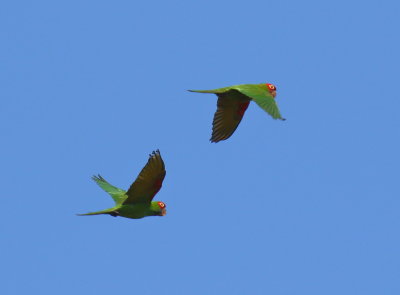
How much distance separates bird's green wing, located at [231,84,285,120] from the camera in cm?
3412

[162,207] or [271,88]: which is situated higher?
[271,88]

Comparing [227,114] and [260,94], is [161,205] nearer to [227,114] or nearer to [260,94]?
[227,114]

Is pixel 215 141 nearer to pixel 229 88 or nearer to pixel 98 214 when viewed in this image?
pixel 229 88

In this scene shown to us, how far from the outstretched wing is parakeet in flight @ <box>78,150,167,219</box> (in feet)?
11.5

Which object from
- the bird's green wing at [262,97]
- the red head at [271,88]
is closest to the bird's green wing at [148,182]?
the bird's green wing at [262,97]

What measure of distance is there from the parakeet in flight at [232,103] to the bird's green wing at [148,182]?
339 cm

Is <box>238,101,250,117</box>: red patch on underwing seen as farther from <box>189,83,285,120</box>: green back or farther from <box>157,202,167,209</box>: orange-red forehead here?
<box>157,202,167,209</box>: orange-red forehead

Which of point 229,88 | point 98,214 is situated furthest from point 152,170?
point 229,88

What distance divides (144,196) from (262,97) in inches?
170

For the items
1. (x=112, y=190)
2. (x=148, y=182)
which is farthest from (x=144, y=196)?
(x=112, y=190)

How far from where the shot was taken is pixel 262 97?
35281 mm

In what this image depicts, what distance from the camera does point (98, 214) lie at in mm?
34688

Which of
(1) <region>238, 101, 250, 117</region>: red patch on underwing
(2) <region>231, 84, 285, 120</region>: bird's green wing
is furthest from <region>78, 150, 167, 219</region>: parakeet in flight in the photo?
(1) <region>238, 101, 250, 117</region>: red patch on underwing

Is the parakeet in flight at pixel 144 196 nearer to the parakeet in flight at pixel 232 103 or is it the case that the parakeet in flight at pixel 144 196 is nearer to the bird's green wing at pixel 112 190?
the bird's green wing at pixel 112 190
